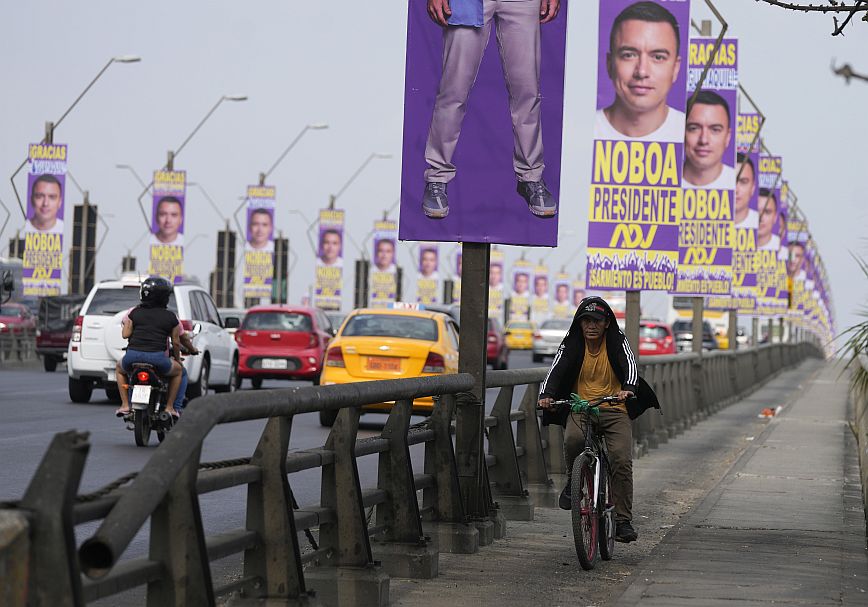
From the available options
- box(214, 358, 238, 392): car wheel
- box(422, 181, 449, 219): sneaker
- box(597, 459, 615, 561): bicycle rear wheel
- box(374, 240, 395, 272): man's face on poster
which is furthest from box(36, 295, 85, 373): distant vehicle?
box(374, 240, 395, 272): man's face on poster

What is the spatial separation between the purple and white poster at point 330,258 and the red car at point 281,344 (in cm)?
3573

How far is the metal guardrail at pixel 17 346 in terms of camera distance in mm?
47688

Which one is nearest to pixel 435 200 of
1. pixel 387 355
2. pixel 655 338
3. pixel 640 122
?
pixel 640 122

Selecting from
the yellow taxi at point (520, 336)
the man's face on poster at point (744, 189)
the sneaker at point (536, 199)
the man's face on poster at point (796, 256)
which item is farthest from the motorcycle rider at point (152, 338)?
the yellow taxi at point (520, 336)

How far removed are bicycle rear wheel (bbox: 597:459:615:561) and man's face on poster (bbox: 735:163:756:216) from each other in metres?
24.7

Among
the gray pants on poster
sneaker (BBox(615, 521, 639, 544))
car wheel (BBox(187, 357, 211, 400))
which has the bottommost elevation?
sneaker (BBox(615, 521, 639, 544))

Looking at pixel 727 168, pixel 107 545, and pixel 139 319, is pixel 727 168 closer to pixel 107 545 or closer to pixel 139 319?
pixel 139 319

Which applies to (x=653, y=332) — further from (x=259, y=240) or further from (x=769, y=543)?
(x=769, y=543)

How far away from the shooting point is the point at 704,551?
10805 mm

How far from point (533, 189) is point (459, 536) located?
237cm

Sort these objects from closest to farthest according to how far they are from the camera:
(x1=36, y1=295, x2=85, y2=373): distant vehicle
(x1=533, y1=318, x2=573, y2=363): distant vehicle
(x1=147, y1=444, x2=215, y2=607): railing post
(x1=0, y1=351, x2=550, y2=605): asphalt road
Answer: (x1=147, y1=444, x2=215, y2=607): railing post
(x1=0, y1=351, x2=550, y2=605): asphalt road
(x1=36, y1=295, x2=85, y2=373): distant vehicle
(x1=533, y1=318, x2=573, y2=363): distant vehicle

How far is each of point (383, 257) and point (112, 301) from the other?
175 ft

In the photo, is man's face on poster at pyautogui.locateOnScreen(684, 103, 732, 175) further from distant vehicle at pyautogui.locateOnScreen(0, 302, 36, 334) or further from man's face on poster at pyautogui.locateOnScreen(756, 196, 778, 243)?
distant vehicle at pyautogui.locateOnScreen(0, 302, 36, 334)

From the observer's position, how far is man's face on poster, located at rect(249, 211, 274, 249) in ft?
197
